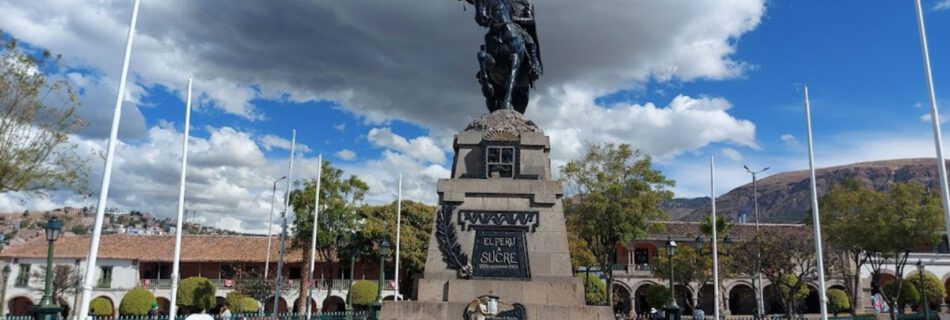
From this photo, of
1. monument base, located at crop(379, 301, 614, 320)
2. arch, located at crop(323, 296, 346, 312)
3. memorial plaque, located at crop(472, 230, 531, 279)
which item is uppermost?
memorial plaque, located at crop(472, 230, 531, 279)

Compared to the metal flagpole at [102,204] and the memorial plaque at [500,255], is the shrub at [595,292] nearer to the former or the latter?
the memorial plaque at [500,255]

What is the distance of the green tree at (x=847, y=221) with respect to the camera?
28.6 m

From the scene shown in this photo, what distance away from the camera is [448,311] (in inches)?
400

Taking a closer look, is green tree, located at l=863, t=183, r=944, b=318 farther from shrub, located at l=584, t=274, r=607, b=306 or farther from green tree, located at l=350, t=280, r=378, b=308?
green tree, located at l=350, t=280, r=378, b=308

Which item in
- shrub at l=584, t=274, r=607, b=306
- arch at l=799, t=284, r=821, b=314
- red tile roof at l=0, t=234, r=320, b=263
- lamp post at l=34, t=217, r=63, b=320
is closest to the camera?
lamp post at l=34, t=217, r=63, b=320

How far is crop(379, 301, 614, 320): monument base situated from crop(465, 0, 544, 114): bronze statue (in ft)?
15.5

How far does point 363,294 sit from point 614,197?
20013mm

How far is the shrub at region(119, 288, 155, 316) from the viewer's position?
37312mm

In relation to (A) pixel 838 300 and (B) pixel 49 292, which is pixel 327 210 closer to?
(B) pixel 49 292

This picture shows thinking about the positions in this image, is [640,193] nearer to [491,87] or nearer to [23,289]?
[491,87]

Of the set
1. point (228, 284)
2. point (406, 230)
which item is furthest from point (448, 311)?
point (228, 284)

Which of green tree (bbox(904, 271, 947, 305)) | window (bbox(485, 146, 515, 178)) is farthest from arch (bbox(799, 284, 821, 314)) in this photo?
window (bbox(485, 146, 515, 178))

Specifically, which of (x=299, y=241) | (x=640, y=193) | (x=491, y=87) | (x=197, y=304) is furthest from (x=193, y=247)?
(x=491, y=87)

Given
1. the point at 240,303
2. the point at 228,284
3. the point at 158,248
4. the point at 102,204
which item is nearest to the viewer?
the point at 102,204
